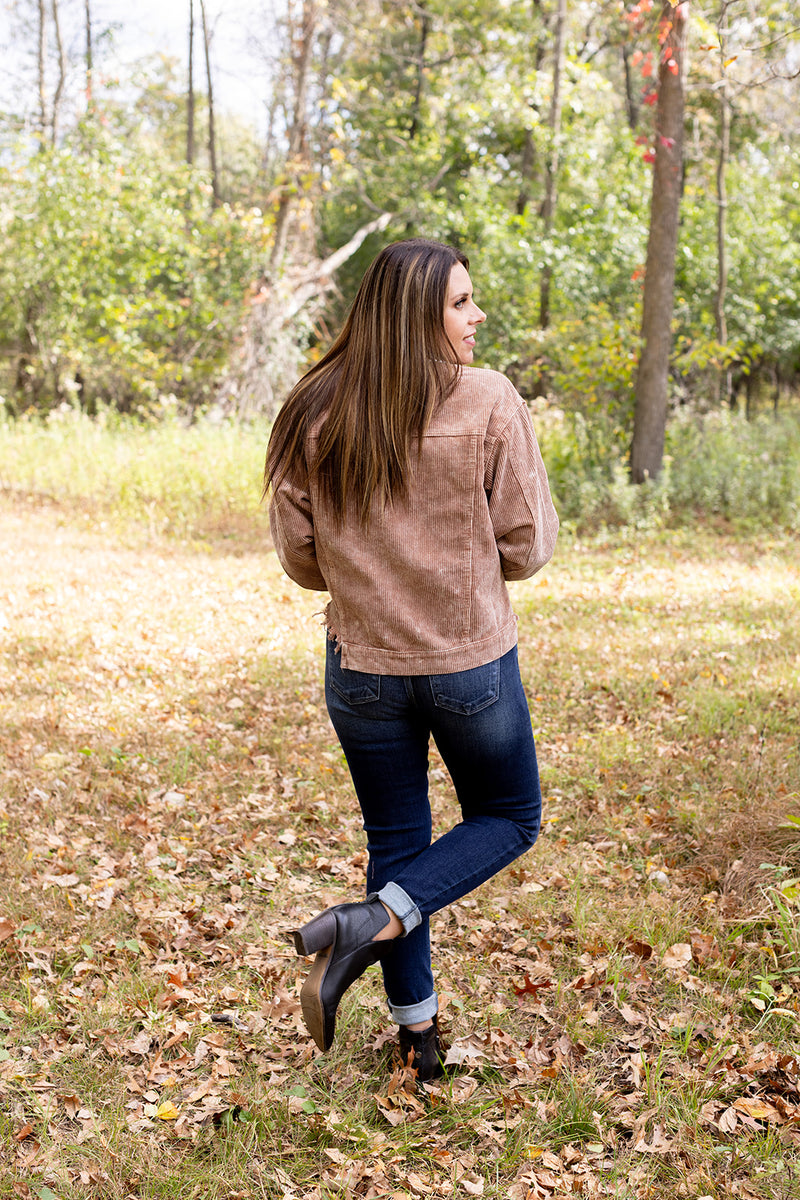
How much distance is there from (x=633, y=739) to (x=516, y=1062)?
7.99 feet

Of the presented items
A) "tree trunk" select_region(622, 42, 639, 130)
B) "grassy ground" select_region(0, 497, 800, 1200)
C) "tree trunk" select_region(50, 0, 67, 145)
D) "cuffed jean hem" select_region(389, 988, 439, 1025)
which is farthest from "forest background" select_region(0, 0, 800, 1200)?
"tree trunk" select_region(622, 42, 639, 130)

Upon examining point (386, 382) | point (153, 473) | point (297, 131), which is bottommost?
point (153, 473)

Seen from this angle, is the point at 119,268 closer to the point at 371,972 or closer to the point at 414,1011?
the point at 371,972

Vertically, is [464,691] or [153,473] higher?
[464,691]

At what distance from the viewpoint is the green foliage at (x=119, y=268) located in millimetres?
15180

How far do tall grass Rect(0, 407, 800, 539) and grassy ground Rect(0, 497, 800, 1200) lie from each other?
3.88 meters

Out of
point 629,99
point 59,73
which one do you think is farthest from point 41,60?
point 629,99

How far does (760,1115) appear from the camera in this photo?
2.57 m

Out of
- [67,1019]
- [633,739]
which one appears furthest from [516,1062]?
[633,739]

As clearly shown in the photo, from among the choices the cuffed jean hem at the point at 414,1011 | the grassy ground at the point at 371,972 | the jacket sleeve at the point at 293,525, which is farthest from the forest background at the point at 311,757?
the jacket sleeve at the point at 293,525

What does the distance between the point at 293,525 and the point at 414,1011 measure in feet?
4.41

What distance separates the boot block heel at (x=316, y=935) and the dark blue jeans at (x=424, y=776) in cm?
19

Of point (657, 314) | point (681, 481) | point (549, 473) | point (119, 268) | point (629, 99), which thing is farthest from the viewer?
point (629, 99)

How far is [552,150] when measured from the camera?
17.2 metres
